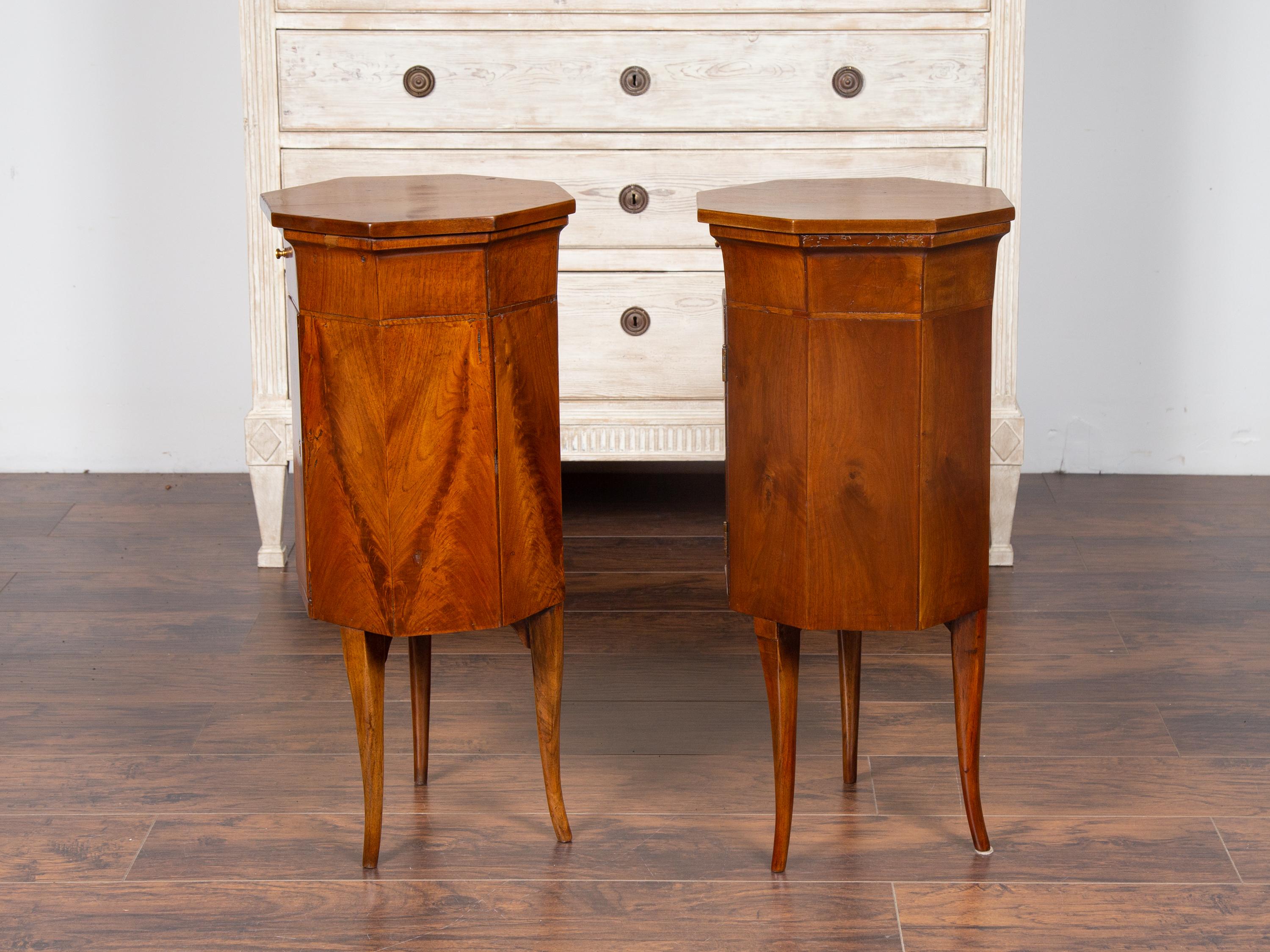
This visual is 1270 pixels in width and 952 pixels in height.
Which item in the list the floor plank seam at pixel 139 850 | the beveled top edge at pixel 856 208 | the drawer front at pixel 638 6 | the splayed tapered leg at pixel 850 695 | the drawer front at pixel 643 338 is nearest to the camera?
the beveled top edge at pixel 856 208

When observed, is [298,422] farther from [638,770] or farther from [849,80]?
[849,80]

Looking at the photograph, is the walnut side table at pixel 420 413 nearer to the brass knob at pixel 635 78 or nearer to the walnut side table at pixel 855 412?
the walnut side table at pixel 855 412

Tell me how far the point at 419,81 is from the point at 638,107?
16.9 inches

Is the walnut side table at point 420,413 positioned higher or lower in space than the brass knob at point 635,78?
lower

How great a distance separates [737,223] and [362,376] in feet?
1.57

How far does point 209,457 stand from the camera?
3.67m

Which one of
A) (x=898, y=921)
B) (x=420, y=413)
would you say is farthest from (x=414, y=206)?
(x=898, y=921)

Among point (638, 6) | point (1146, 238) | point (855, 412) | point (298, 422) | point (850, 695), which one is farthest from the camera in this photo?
point (1146, 238)

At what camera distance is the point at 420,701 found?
215 centimetres

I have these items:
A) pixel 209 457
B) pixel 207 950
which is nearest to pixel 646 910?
pixel 207 950

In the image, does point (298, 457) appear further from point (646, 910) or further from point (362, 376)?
point (646, 910)

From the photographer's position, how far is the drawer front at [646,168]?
2869 millimetres

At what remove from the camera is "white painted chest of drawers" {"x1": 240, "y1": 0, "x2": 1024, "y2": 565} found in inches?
111

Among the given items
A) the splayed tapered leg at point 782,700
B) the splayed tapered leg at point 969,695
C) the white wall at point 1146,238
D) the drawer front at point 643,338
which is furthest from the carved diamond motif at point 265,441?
the white wall at point 1146,238
